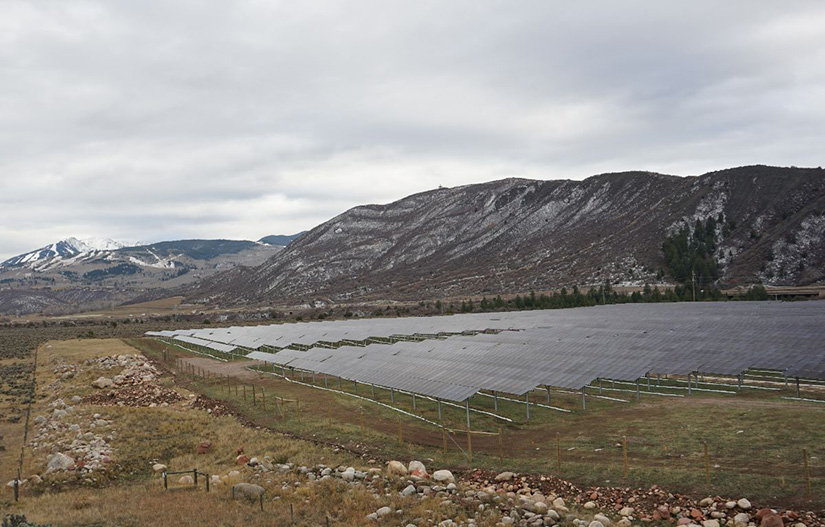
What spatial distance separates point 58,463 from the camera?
22.3 m

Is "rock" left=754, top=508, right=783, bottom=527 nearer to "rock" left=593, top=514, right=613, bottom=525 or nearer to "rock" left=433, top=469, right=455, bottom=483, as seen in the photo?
"rock" left=593, top=514, right=613, bottom=525

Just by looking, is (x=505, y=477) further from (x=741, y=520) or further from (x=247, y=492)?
(x=247, y=492)

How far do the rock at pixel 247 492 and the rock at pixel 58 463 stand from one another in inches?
346

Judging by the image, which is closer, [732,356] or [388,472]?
[388,472]

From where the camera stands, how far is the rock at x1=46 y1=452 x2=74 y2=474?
867 inches

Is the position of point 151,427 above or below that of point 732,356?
below

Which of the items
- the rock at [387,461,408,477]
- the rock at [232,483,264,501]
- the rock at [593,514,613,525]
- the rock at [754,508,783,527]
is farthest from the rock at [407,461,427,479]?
the rock at [754,508,783,527]

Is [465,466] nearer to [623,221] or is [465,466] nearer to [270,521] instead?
[270,521]

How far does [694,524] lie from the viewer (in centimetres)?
1425

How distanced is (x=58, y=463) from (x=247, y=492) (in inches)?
386

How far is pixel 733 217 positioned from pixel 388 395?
130376 millimetres

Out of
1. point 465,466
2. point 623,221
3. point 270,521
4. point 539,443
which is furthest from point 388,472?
point 623,221

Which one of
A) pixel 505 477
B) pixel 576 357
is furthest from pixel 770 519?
pixel 576 357

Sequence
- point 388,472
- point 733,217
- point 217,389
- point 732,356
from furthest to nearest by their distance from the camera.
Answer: point 733,217 < point 217,389 < point 732,356 < point 388,472
